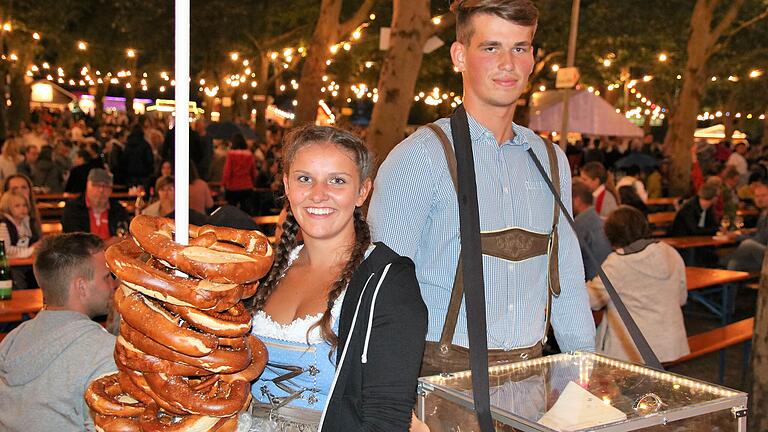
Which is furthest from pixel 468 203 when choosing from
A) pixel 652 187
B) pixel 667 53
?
pixel 667 53

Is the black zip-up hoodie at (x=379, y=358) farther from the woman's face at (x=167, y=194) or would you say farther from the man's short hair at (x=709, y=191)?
the man's short hair at (x=709, y=191)

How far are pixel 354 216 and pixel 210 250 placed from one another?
2.81 ft

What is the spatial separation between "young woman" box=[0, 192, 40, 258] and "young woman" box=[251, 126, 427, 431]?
6.44m

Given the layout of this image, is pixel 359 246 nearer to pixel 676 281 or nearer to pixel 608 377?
pixel 608 377

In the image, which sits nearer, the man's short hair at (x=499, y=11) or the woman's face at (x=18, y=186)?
the man's short hair at (x=499, y=11)

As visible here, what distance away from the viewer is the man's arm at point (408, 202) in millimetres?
3088

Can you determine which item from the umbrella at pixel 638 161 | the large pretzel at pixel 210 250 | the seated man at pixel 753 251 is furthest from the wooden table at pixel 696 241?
the large pretzel at pixel 210 250

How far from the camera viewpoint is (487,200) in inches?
124

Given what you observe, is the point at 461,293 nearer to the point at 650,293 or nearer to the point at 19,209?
the point at 650,293

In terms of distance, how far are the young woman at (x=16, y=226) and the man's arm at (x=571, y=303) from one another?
647 cm

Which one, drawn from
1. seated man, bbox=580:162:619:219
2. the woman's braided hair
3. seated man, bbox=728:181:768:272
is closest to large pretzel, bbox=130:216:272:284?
the woman's braided hair

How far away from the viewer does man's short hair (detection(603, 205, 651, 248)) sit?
7559mm

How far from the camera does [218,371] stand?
1938mm

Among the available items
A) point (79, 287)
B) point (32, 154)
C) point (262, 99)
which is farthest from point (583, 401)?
point (262, 99)
